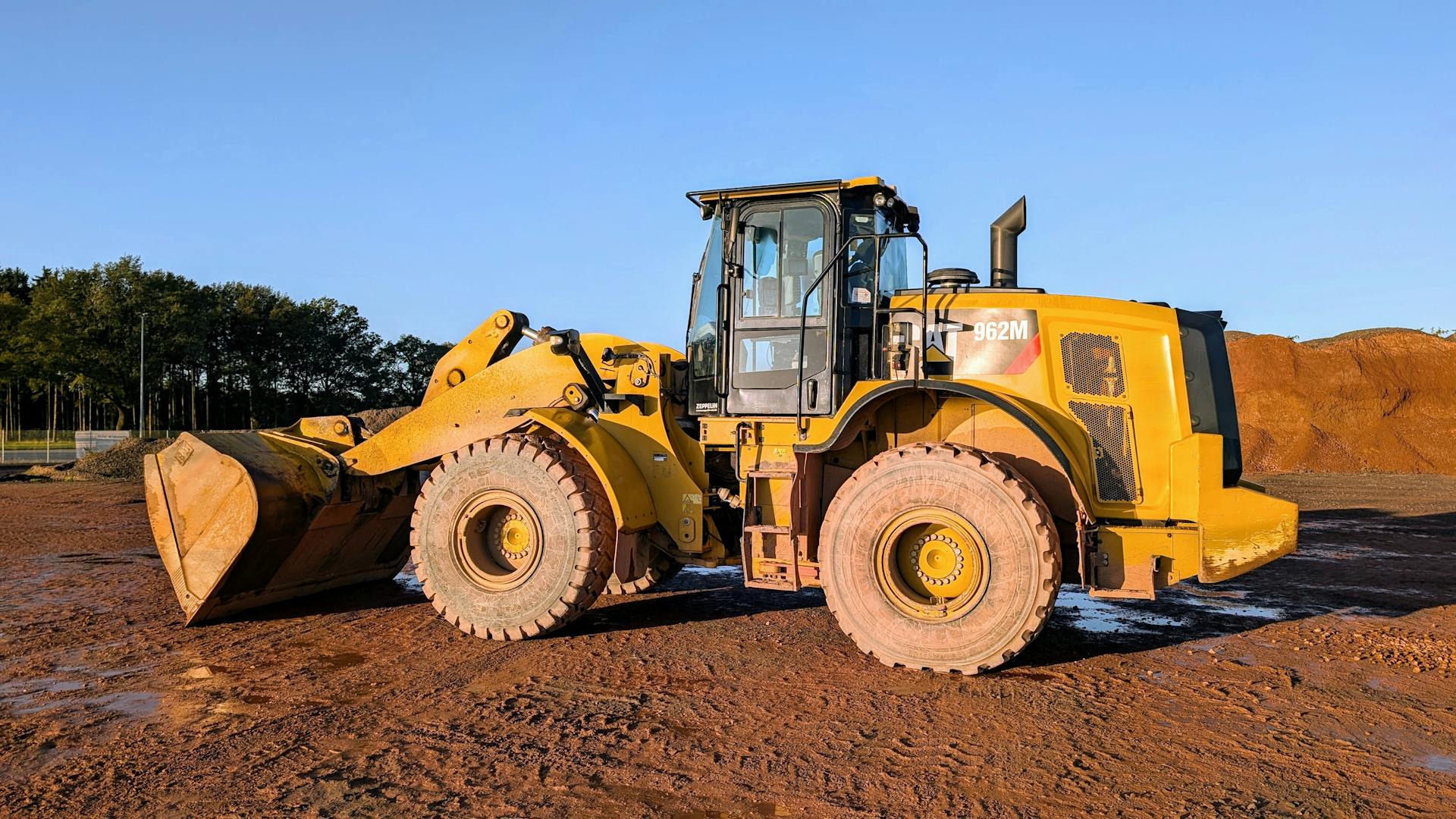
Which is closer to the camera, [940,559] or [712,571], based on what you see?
[940,559]

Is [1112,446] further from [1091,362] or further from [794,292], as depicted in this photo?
[794,292]

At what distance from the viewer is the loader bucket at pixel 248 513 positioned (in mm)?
6969

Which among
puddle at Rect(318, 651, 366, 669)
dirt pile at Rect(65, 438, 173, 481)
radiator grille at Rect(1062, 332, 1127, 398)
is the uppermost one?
radiator grille at Rect(1062, 332, 1127, 398)

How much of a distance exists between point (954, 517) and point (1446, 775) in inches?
101

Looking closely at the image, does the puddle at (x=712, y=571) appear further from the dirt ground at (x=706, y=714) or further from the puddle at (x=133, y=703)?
the puddle at (x=133, y=703)

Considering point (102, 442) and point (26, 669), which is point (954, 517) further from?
point (102, 442)

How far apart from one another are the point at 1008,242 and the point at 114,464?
77.8 ft

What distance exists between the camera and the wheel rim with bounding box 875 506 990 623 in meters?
5.72

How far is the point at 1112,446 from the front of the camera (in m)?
6.14

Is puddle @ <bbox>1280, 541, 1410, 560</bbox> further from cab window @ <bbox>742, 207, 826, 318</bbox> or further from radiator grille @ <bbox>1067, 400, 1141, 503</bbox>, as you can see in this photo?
cab window @ <bbox>742, 207, 826, 318</bbox>

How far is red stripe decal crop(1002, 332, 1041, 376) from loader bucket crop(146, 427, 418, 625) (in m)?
5.17

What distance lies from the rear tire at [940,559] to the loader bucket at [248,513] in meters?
4.08

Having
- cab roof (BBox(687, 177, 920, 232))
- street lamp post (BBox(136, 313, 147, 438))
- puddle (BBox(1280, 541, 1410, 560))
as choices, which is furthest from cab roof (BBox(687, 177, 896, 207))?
street lamp post (BBox(136, 313, 147, 438))

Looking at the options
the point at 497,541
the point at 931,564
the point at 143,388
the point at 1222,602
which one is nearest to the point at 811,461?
the point at 931,564
